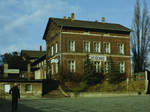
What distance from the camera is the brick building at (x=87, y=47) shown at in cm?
4141

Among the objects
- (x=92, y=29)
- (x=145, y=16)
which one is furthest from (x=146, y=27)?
(x=92, y=29)

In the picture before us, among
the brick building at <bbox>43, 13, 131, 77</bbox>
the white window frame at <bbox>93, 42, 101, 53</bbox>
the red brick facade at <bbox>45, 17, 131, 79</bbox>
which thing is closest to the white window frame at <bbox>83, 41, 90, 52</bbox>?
the brick building at <bbox>43, 13, 131, 77</bbox>

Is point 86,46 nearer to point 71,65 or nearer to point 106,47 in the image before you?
point 106,47

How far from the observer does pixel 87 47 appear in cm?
4312

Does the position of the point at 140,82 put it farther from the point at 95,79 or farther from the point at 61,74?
the point at 61,74

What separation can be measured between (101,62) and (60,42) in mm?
7349

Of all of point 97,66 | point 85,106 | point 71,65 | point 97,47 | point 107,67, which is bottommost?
point 85,106

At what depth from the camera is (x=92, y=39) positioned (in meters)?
43.3

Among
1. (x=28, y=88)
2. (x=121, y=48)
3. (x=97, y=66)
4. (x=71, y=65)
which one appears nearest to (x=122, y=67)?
(x=121, y=48)

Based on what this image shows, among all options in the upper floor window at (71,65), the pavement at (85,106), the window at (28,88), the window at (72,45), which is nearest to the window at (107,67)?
the upper floor window at (71,65)

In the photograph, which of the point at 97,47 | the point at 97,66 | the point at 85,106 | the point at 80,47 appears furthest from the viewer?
the point at 97,47

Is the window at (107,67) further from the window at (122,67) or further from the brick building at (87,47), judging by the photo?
the window at (122,67)

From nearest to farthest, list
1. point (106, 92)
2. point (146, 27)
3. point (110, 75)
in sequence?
point (106, 92)
point (110, 75)
point (146, 27)

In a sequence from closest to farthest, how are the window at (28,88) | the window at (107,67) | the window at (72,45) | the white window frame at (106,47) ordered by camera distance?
the window at (28,88), the window at (107,67), the window at (72,45), the white window frame at (106,47)
